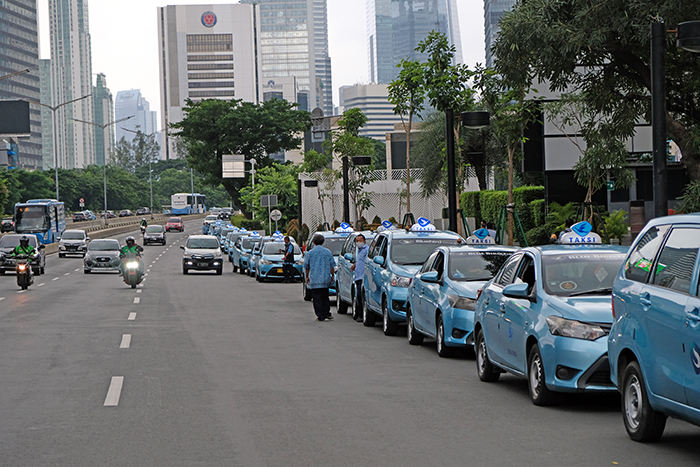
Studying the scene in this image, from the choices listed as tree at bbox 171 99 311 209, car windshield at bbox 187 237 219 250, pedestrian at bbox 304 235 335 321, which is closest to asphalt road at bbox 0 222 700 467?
pedestrian at bbox 304 235 335 321

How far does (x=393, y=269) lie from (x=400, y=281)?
1.60 ft

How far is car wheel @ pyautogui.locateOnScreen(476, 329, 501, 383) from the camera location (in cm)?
1135

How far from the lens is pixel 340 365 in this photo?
512 inches

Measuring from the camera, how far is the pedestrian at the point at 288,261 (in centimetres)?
3346

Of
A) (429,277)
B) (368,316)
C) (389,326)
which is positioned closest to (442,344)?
(429,277)

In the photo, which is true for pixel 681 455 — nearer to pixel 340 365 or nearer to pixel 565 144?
pixel 340 365

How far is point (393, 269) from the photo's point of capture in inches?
683

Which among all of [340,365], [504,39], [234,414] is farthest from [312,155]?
[234,414]

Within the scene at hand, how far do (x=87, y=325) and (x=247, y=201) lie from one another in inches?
2551

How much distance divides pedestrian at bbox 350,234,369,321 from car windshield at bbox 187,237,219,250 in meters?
22.9

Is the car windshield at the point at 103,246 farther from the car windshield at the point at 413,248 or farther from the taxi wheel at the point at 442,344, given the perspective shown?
the taxi wheel at the point at 442,344

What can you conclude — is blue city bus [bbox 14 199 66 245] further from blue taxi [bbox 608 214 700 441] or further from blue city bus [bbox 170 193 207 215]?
blue city bus [bbox 170 193 207 215]

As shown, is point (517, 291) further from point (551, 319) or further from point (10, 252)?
point (10, 252)

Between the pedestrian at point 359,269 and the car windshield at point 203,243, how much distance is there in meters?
22.9
